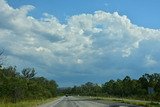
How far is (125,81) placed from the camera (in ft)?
514

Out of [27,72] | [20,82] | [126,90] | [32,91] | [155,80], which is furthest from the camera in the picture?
[126,90]

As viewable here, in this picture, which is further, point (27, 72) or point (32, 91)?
point (27, 72)

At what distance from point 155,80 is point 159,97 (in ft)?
141

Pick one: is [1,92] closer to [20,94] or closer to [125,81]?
[20,94]

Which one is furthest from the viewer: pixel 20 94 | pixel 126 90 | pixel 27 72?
pixel 126 90

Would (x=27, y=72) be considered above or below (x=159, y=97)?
above

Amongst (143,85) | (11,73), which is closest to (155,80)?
(143,85)

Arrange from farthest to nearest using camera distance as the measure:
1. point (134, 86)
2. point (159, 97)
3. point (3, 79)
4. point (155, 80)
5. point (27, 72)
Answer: point (134, 86) < point (155, 80) < point (27, 72) < point (159, 97) < point (3, 79)

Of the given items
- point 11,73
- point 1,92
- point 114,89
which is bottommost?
point 1,92

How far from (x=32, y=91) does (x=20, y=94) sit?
22.9 m

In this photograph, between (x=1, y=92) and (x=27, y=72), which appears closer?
(x=1, y=92)

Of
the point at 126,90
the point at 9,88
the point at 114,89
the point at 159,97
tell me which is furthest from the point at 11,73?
the point at 114,89

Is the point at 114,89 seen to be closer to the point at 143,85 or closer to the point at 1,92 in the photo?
the point at 143,85

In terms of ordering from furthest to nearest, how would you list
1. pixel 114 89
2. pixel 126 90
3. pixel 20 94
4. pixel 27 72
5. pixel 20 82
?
1. pixel 114 89
2. pixel 126 90
3. pixel 27 72
4. pixel 20 94
5. pixel 20 82
